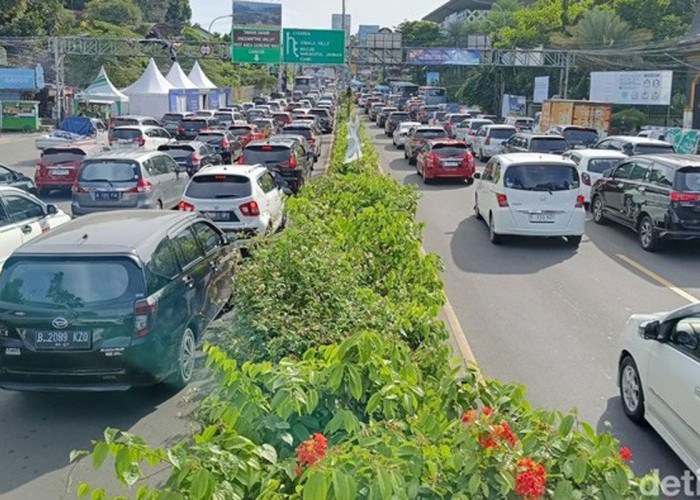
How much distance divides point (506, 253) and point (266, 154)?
315 inches

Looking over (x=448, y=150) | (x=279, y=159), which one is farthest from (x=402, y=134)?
(x=279, y=159)

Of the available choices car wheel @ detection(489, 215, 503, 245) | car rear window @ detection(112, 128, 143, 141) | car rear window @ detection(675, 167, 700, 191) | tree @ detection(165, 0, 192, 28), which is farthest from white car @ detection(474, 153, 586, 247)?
tree @ detection(165, 0, 192, 28)

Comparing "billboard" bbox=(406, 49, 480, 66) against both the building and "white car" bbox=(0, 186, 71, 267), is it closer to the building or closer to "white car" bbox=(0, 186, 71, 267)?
"white car" bbox=(0, 186, 71, 267)

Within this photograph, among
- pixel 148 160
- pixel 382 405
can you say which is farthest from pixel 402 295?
pixel 148 160

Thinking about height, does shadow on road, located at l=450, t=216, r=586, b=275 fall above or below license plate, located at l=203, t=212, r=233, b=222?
below

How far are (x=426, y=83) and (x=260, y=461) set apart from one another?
340 feet

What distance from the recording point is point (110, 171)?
16031mm

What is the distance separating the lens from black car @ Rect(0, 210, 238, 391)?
670 centimetres

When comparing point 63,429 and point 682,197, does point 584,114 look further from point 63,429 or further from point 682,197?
point 63,429

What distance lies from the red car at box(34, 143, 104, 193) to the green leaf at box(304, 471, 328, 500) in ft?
68.4

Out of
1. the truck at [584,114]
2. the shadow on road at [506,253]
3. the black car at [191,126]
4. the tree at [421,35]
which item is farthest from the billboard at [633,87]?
the tree at [421,35]

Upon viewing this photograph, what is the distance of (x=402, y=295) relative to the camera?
5.89m

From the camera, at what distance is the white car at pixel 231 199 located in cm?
1297

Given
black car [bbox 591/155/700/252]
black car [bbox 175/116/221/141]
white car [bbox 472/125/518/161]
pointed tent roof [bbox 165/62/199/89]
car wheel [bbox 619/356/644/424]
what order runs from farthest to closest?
1. pointed tent roof [bbox 165/62/199/89]
2. black car [bbox 175/116/221/141]
3. white car [bbox 472/125/518/161]
4. black car [bbox 591/155/700/252]
5. car wheel [bbox 619/356/644/424]
